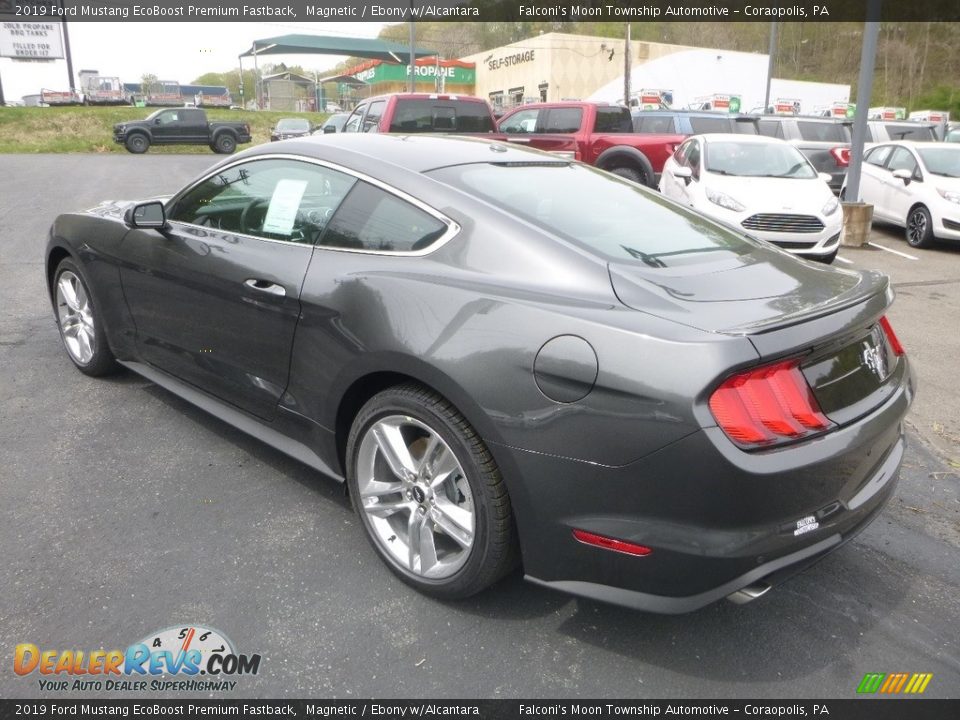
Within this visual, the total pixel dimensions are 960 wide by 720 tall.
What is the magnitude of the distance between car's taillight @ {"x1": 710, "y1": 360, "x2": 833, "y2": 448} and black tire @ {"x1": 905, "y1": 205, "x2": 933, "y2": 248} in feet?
33.7

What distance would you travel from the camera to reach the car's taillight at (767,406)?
2.05 m

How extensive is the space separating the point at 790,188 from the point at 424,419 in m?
8.36

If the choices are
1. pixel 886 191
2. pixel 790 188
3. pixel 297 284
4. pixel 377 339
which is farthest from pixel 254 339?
pixel 886 191

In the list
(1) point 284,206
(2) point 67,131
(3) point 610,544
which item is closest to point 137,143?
(2) point 67,131

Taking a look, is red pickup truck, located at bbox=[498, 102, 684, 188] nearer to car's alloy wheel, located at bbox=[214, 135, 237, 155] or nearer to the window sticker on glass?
the window sticker on glass

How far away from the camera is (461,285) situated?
8.25 ft

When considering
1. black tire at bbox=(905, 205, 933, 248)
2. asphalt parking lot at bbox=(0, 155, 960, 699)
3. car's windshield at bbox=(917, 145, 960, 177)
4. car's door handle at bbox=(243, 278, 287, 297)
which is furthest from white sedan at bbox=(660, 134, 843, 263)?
car's door handle at bbox=(243, 278, 287, 297)

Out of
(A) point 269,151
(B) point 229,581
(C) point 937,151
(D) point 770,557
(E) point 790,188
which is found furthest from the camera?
(C) point 937,151

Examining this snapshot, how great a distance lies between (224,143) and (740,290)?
31.7 metres

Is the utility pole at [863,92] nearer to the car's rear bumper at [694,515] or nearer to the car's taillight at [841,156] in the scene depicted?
the car's taillight at [841,156]

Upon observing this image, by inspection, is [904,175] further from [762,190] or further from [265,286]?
[265,286]

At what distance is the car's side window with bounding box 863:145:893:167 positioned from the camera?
41.0 ft

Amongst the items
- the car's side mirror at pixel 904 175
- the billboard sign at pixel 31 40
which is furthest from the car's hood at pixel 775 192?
the billboard sign at pixel 31 40

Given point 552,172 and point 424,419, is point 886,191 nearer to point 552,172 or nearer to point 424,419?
point 552,172
